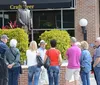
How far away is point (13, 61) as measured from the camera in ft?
37.7

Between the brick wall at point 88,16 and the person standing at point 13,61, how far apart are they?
8.70 meters

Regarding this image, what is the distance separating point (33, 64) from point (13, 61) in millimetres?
662

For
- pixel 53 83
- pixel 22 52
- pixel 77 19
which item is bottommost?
pixel 53 83

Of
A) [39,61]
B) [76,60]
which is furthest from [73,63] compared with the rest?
[39,61]

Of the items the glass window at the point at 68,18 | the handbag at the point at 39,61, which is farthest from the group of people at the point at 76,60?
the glass window at the point at 68,18

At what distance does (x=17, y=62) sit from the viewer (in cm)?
1152

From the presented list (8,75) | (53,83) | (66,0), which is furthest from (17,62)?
(66,0)

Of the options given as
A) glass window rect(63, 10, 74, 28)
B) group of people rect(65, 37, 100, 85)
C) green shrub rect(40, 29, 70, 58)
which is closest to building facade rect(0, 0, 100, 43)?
glass window rect(63, 10, 74, 28)

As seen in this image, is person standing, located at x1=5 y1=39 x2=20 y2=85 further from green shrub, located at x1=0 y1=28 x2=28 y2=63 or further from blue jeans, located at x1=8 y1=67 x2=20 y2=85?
green shrub, located at x1=0 y1=28 x2=28 y2=63

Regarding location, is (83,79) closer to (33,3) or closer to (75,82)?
(75,82)

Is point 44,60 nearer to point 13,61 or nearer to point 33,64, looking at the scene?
point 33,64

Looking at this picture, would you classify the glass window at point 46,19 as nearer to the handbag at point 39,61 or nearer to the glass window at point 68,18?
the glass window at point 68,18

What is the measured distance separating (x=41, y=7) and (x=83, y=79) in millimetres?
8152

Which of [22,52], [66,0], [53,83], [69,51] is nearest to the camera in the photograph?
[69,51]
